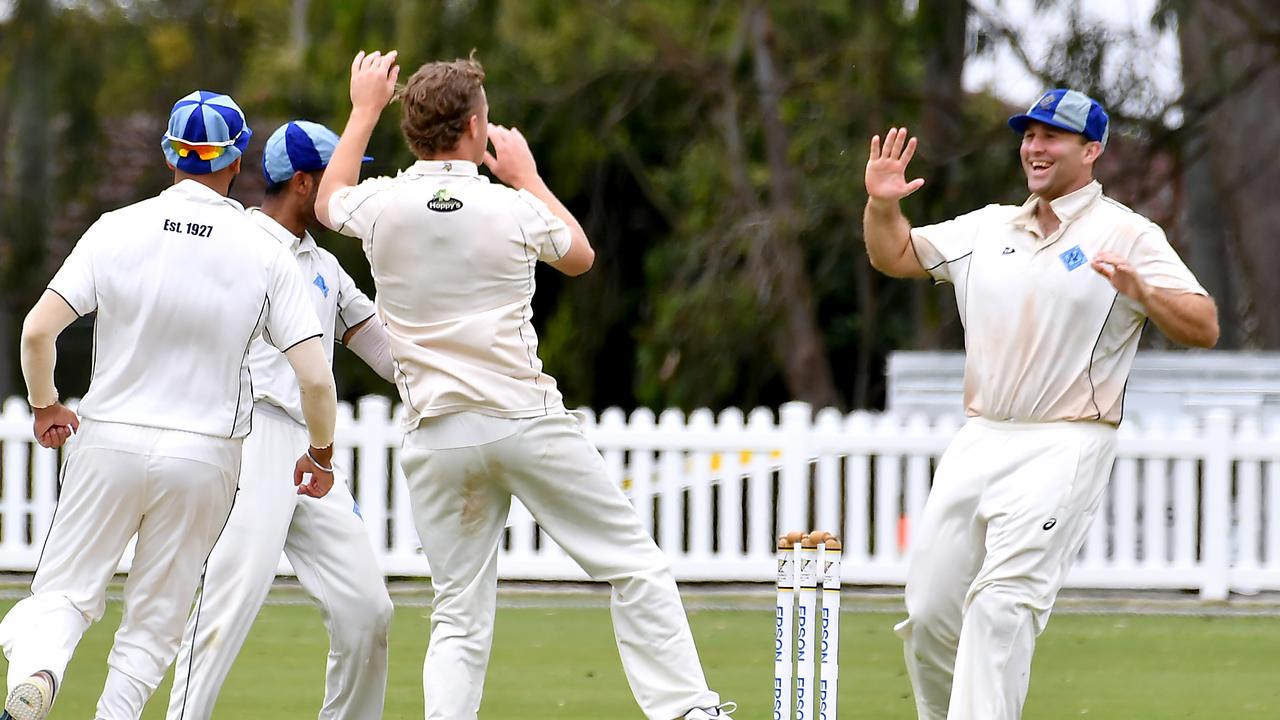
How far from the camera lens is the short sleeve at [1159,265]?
557cm

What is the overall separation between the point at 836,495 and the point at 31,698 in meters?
7.48

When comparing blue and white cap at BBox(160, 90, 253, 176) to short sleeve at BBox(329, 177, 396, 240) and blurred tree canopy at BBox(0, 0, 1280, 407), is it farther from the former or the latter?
blurred tree canopy at BBox(0, 0, 1280, 407)

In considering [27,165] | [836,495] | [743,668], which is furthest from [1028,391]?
[27,165]

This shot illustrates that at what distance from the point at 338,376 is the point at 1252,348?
35.8 ft

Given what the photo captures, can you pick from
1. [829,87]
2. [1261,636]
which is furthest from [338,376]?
[1261,636]

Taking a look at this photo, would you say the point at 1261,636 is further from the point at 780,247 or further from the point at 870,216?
the point at 780,247

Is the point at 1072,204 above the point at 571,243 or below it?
above

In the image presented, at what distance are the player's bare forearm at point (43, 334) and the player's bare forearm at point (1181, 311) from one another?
9.90ft

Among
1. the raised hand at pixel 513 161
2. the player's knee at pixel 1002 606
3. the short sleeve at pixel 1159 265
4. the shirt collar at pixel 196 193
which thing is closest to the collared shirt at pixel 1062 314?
the short sleeve at pixel 1159 265

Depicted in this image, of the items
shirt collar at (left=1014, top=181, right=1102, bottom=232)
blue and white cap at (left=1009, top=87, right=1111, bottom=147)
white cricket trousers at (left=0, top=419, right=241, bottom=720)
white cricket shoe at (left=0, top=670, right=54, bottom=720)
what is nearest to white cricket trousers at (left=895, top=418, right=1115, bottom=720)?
shirt collar at (left=1014, top=181, right=1102, bottom=232)

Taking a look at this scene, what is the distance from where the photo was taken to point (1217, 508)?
11922mm

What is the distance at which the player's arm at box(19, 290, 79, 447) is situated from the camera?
524 cm

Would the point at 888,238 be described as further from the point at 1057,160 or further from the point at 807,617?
the point at 807,617

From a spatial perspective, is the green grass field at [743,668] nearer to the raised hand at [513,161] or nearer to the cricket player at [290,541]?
the cricket player at [290,541]
